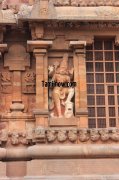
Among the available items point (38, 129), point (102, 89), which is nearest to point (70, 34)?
point (102, 89)

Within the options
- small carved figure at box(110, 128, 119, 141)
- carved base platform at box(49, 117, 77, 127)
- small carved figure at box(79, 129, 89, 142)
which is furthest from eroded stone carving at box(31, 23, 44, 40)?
small carved figure at box(110, 128, 119, 141)

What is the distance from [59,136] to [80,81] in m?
1.49

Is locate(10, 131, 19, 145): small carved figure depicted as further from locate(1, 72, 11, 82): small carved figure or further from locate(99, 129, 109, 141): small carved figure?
locate(99, 129, 109, 141): small carved figure

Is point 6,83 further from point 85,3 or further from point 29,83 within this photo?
point 85,3

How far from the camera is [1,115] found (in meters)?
11.6

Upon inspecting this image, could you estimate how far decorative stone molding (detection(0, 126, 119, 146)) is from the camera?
11.1 m

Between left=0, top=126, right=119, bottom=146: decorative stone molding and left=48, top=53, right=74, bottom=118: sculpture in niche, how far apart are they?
53 cm

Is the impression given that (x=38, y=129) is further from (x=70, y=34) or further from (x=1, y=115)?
(x=70, y=34)

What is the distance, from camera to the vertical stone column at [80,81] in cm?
1143

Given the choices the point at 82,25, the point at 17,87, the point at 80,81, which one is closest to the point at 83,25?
the point at 82,25

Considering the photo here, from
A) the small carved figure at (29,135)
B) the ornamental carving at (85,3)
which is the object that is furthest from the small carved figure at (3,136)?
the ornamental carving at (85,3)

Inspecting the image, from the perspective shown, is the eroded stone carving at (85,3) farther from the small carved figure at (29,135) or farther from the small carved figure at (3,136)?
the small carved figure at (3,136)

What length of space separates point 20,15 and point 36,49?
888 mm

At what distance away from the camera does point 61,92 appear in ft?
38.2
